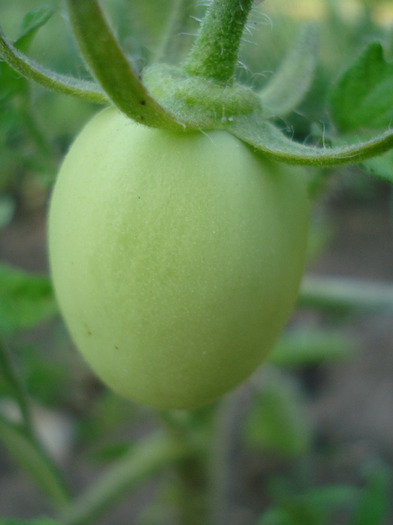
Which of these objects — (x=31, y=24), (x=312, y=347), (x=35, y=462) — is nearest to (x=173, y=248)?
(x=31, y=24)

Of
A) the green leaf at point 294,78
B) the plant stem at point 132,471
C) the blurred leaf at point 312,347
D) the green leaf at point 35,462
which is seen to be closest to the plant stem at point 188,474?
the plant stem at point 132,471

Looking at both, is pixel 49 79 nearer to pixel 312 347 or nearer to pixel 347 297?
pixel 347 297

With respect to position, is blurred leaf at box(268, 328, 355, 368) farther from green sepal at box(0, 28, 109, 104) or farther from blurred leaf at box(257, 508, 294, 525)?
green sepal at box(0, 28, 109, 104)

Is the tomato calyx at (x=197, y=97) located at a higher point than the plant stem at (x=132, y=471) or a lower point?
higher

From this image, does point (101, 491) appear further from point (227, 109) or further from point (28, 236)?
point (28, 236)

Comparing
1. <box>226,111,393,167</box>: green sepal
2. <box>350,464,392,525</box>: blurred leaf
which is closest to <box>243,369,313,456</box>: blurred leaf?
<box>350,464,392,525</box>: blurred leaf

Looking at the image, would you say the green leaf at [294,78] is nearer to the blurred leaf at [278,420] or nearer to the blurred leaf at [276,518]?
the blurred leaf at [276,518]
